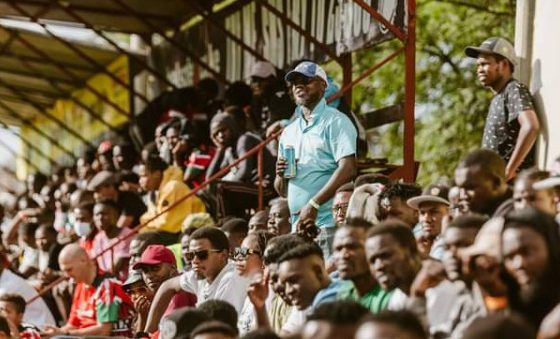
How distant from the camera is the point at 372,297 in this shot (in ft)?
23.6

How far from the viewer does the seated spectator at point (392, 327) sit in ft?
17.6

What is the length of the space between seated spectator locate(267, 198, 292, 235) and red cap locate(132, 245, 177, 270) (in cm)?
84

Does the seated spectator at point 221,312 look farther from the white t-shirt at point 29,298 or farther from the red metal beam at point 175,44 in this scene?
the red metal beam at point 175,44

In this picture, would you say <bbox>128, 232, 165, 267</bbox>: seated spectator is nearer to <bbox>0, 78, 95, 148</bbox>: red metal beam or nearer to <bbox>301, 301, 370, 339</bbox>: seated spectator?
<bbox>301, 301, 370, 339</bbox>: seated spectator

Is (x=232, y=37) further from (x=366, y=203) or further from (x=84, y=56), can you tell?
(x=366, y=203)

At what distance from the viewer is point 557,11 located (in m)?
9.92

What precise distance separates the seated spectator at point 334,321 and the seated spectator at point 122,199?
8.65 m

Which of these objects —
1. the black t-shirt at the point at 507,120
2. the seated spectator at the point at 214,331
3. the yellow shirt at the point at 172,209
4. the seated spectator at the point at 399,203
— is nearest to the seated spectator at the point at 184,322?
the seated spectator at the point at 214,331

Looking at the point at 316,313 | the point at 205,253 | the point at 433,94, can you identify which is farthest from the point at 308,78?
the point at 433,94

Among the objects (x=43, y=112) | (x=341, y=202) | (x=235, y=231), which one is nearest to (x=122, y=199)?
(x=235, y=231)

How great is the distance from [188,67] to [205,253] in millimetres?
9420

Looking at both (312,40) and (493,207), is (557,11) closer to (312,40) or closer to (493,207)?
(493,207)

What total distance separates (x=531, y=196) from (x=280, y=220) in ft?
12.8

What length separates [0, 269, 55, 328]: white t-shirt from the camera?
13617mm
